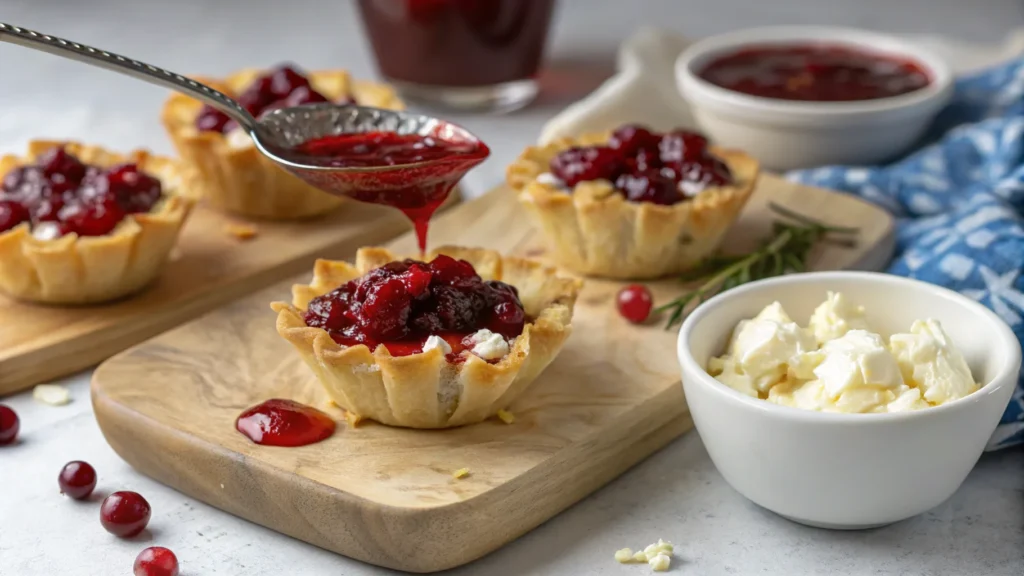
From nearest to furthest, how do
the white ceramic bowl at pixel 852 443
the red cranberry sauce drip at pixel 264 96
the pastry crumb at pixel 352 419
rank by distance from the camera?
the white ceramic bowl at pixel 852 443
the pastry crumb at pixel 352 419
the red cranberry sauce drip at pixel 264 96

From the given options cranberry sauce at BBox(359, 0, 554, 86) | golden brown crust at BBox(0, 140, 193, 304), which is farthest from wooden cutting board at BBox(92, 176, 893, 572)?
cranberry sauce at BBox(359, 0, 554, 86)

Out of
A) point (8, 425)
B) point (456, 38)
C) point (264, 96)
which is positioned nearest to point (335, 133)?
point (264, 96)

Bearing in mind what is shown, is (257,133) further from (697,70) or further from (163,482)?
(697,70)

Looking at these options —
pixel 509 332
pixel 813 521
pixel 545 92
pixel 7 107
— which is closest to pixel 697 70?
pixel 545 92

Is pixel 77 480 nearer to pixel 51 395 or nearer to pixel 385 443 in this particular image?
pixel 51 395

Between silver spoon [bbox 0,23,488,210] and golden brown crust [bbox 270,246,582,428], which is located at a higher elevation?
silver spoon [bbox 0,23,488,210]

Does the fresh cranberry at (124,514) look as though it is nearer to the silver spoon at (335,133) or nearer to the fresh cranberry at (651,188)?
the silver spoon at (335,133)

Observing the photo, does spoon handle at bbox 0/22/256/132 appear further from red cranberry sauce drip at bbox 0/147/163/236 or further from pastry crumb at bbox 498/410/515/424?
pastry crumb at bbox 498/410/515/424

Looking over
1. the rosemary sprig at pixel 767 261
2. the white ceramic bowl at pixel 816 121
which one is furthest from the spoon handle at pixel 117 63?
the white ceramic bowl at pixel 816 121
